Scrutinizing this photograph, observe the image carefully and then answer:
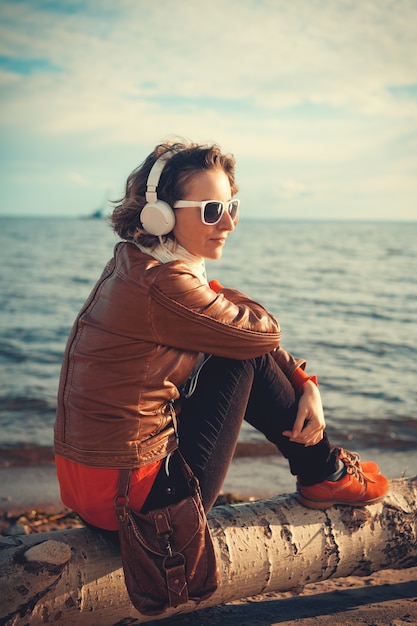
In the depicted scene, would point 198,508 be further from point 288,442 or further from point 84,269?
point 84,269

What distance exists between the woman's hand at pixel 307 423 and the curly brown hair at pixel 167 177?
3.29ft

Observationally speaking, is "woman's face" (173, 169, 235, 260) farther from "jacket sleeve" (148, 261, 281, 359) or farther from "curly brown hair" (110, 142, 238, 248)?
"jacket sleeve" (148, 261, 281, 359)

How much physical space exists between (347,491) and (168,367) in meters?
1.22

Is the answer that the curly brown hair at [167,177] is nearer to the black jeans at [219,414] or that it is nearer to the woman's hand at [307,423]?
the black jeans at [219,414]

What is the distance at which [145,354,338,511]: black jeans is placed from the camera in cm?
264

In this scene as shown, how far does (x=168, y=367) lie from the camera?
2604 millimetres

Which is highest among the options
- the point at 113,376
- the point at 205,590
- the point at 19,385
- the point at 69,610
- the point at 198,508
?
the point at 113,376

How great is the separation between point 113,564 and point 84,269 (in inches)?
999

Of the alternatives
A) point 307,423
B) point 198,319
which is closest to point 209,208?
point 198,319

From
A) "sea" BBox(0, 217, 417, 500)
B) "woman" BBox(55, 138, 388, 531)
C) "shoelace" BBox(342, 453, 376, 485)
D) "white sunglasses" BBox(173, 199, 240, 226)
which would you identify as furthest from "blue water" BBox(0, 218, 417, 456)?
"white sunglasses" BBox(173, 199, 240, 226)

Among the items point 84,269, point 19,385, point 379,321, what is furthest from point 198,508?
point 84,269

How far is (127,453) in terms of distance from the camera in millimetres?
2506

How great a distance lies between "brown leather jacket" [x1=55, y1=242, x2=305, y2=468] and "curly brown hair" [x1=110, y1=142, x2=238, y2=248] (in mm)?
289

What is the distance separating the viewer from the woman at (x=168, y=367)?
2533 mm
